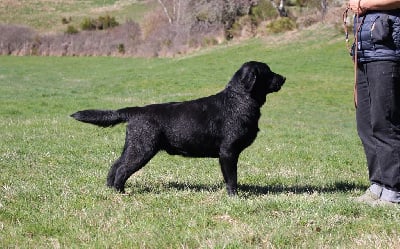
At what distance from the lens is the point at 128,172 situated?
664 cm

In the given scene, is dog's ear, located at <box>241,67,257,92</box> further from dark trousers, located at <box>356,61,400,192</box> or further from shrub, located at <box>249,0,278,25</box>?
shrub, located at <box>249,0,278,25</box>

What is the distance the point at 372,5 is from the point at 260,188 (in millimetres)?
2691

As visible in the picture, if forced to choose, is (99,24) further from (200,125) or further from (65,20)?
(200,125)

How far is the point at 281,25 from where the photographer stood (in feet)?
140

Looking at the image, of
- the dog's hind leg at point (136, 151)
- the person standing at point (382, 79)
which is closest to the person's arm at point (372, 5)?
the person standing at point (382, 79)

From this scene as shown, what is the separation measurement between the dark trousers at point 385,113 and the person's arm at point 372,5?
0.55 meters

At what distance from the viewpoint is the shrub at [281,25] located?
42.1m

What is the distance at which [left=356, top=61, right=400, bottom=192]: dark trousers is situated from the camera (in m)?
5.86

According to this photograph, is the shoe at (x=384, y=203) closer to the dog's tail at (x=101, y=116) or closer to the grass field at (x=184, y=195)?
the grass field at (x=184, y=195)

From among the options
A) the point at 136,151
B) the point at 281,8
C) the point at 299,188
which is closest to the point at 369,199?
the point at 299,188

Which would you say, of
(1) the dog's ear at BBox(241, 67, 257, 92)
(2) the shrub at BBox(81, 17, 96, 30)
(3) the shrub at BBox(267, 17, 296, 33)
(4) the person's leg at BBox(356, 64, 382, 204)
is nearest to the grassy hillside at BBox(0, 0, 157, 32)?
(2) the shrub at BBox(81, 17, 96, 30)

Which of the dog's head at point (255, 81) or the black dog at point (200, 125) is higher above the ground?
the dog's head at point (255, 81)

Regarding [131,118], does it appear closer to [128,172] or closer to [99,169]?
[128,172]

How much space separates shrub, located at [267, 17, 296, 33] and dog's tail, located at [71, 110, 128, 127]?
36.7 m
